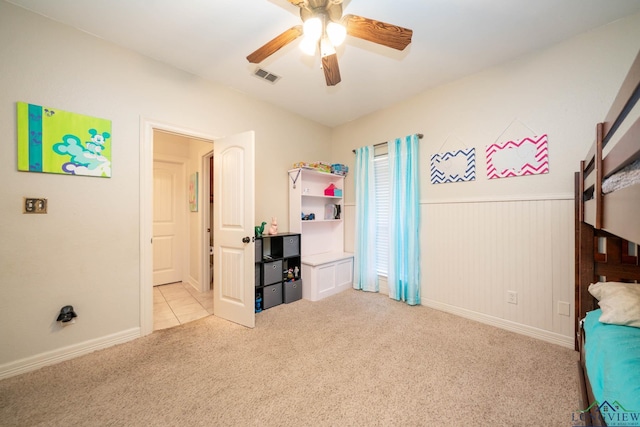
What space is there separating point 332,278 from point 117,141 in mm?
2774

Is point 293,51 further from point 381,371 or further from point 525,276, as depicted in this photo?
point 525,276

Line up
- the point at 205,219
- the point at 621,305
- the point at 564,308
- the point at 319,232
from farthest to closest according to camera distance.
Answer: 1. the point at 319,232
2. the point at 205,219
3. the point at 564,308
4. the point at 621,305

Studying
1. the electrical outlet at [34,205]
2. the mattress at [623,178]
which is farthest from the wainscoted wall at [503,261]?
the electrical outlet at [34,205]

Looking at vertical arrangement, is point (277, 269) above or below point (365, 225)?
below

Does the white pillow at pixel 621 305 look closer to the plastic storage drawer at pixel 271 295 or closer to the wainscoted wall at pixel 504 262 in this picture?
the wainscoted wall at pixel 504 262

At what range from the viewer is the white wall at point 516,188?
75.2 inches

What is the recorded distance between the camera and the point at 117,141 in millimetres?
2072

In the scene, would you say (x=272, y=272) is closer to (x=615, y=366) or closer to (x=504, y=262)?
(x=504, y=262)

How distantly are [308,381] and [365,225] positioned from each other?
2187 millimetres

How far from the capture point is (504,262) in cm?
231

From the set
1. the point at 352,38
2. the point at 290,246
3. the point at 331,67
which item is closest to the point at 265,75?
the point at 352,38

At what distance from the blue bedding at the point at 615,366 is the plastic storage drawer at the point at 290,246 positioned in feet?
8.43

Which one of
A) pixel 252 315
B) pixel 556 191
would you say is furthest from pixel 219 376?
Result: pixel 556 191

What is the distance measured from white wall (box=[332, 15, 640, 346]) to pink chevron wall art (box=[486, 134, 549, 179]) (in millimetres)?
52
